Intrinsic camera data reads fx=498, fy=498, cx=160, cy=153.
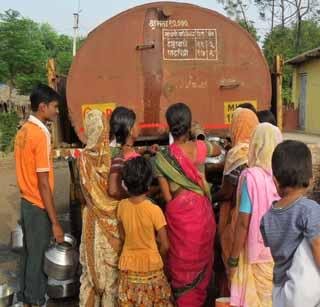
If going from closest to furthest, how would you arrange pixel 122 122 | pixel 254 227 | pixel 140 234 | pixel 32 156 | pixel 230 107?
pixel 254 227 < pixel 140 234 < pixel 122 122 < pixel 32 156 < pixel 230 107

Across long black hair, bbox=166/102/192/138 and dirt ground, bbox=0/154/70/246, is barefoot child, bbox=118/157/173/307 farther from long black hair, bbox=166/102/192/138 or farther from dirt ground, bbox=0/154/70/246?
dirt ground, bbox=0/154/70/246

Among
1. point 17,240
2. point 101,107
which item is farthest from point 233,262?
point 17,240

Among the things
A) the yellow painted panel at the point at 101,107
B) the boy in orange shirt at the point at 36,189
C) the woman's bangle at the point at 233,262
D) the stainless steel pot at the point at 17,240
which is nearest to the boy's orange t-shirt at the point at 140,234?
the woman's bangle at the point at 233,262

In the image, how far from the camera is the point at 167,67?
4645mm

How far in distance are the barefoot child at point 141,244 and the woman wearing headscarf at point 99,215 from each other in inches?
9.2

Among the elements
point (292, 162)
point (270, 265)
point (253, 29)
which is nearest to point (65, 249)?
point (270, 265)

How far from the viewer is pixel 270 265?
301cm

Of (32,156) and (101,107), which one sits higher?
(101,107)

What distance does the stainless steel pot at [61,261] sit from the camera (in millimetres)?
4020

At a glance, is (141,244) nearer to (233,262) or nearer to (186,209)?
(186,209)

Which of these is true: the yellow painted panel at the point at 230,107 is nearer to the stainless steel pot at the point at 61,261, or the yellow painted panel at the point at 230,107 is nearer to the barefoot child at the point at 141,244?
the barefoot child at the point at 141,244

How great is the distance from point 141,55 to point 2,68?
1887cm

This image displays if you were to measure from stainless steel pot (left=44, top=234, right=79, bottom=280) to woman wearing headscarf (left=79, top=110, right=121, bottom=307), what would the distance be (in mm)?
478

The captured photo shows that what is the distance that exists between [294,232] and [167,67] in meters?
2.86
